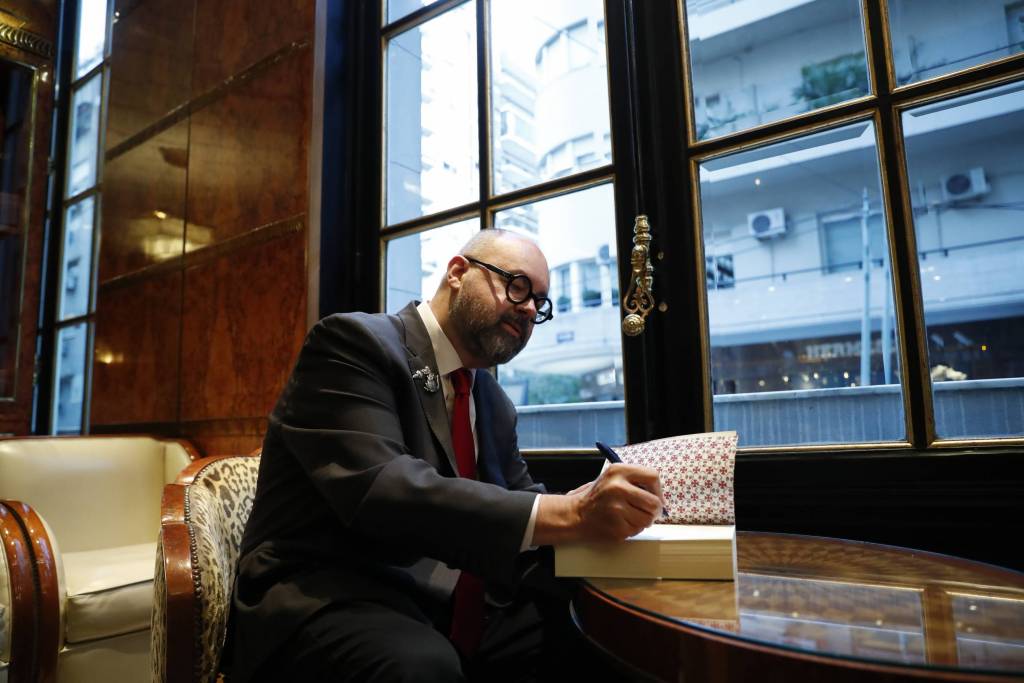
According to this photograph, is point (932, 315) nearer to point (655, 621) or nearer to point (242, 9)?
point (655, 621)

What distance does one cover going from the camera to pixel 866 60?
176 cm

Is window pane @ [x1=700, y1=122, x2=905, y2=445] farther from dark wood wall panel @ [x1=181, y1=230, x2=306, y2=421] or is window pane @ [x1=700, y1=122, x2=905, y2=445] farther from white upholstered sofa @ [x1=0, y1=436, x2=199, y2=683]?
white upholstered sofa @ [x1=0, y1=436, x2=199, y2=683]

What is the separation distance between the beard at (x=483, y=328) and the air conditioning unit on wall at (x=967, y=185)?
113 cm

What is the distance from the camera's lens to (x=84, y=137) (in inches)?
178

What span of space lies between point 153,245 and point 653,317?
2778mm

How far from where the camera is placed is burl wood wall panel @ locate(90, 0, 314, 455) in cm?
282

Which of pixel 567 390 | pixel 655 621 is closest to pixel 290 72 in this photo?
pixel 567 390

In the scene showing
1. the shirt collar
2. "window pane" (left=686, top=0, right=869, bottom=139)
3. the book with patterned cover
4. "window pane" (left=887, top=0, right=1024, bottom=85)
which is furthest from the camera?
"window pane" (left=686, top=0, right=869, bottom=139)

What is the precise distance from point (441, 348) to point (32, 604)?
4.75 feet

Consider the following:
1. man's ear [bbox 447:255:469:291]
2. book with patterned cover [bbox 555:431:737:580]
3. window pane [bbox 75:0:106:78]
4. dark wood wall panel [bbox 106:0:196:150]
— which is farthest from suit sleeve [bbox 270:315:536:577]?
window pane [bbox 75:0:106:78]

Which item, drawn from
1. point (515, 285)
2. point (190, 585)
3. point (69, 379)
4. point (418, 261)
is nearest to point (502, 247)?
point (515, 285)

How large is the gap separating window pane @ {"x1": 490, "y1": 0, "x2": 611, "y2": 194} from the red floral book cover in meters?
1.16

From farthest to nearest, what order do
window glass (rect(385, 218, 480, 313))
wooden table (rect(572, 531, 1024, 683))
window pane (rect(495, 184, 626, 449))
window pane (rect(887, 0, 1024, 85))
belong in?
window glass (rect(385, 218, 480, 313)) → window pane (rect(495, 184, 626, 449)) → window pane (rect(887, 0, 1024, 85)) → wooden table (rect(572, 531, 1024, 683))

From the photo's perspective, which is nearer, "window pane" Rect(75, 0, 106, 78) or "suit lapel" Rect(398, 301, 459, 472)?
"suit lapel" Rect(398, 301, 459, 472)
